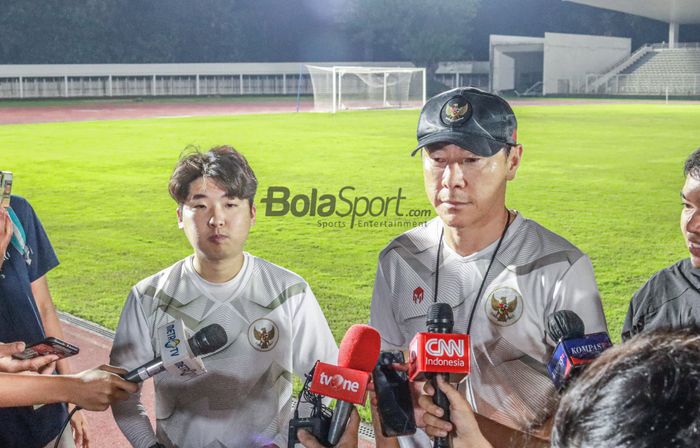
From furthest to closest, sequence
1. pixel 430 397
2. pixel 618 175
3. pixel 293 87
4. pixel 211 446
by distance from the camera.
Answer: pixel 293 87 → pixel 618 175 → pixel 211 446 → pixel 430 397

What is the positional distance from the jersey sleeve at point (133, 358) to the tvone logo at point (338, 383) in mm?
1024

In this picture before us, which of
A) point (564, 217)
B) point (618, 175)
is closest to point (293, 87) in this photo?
point (618, 175)

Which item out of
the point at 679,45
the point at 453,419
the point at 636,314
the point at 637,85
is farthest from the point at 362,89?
the point at 453,419

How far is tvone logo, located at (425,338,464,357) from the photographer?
1844 mm

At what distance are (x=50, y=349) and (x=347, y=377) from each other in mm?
1031

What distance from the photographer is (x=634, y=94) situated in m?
43.3

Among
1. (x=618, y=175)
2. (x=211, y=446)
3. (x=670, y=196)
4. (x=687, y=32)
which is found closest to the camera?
(x=211, y=446)

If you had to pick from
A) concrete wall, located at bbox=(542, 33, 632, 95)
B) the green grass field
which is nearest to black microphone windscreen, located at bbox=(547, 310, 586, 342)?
the green grass field

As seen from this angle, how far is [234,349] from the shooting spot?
2877 millimetres

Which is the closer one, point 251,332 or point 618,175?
point 251,332

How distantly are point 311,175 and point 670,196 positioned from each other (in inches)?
236

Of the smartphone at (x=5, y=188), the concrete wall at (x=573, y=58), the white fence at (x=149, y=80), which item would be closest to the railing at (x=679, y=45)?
the concrete wall at (x=573, y=58)

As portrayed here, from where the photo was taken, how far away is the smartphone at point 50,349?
247 centimetres

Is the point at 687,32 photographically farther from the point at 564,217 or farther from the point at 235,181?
the point at 235,181
